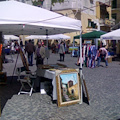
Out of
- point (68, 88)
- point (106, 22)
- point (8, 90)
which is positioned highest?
point (106, 22)

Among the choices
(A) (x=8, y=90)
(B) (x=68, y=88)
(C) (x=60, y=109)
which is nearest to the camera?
(C) (x=60, y=109)

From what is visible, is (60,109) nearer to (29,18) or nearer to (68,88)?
(68,88)

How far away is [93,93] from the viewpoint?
7230 millimetres

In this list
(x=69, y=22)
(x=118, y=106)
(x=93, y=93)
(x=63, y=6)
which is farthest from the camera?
(x=63, y=6)

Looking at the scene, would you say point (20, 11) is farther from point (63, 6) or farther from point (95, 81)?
point (63, 6)

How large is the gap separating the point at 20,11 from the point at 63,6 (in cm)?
2748

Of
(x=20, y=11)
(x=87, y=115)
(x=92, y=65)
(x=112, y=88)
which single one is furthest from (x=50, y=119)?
(x=92, y=65)

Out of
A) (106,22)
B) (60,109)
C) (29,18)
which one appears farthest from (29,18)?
(106,22)

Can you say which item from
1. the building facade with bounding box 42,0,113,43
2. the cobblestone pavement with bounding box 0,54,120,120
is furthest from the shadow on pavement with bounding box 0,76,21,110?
the building facade with bounding box 42,0,113,43

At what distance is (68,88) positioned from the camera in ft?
19.8

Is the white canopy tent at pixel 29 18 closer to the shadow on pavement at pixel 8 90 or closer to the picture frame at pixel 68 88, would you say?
the picture frame at pixel 68 88

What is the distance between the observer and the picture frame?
5875mm

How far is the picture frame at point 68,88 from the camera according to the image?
588 centimetres

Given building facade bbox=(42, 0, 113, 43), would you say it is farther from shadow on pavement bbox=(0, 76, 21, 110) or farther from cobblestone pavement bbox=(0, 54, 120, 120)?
cobblestone pavement bbox=(0, 54, 120, 120)
